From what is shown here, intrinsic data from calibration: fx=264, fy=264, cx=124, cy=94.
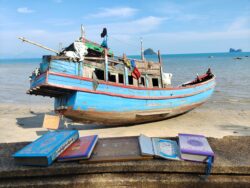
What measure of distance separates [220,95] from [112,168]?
23.1 m

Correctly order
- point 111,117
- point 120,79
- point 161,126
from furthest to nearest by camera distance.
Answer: point 161,126 < point 120,79 < point 111,117

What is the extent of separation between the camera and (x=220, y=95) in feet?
77.5

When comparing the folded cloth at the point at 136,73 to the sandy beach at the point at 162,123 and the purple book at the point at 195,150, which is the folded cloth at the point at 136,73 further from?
the purple book at the point at 195,150

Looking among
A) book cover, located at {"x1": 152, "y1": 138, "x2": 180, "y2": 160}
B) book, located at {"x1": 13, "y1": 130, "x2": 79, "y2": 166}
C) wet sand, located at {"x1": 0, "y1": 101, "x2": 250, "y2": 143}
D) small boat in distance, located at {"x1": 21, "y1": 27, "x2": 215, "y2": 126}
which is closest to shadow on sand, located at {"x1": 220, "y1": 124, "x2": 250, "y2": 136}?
wet sand, located at {"x1": 0, "y1": 101, "x2": 250, "y2": 143}

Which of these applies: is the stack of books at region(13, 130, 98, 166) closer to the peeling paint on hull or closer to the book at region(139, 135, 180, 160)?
the book at region(139, 135, 180, 160)

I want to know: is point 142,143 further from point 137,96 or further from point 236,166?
point 137,96

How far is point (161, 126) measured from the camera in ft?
43.6

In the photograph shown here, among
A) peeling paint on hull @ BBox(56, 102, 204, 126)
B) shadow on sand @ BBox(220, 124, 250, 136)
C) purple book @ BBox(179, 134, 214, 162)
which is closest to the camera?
purple book @ BBox(179, 134, 214, 162)

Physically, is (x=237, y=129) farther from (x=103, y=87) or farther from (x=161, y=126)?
(x=103, y=87)

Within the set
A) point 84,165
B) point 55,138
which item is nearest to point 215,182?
point 84,165

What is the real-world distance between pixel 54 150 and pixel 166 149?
3.23 feet

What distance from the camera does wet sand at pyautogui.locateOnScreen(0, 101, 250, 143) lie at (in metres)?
11.8

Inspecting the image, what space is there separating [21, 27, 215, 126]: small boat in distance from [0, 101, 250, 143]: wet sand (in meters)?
0.56

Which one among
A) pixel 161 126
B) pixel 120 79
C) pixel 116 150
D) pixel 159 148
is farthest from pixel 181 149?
pixel 161 126
